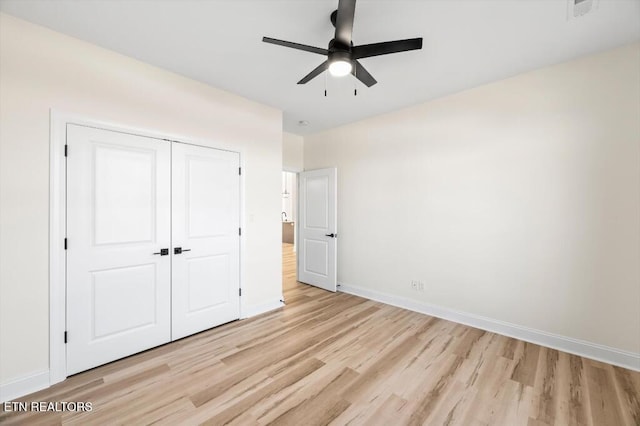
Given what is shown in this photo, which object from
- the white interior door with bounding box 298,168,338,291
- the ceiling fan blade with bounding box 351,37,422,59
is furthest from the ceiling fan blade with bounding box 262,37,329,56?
the white interior door with bounding box 298,168,338,291

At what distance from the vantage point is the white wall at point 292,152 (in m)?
4.96

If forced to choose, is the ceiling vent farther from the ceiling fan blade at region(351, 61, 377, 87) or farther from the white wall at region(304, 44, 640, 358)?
the ceiling fan blade at region(351, 61, 377, 87)

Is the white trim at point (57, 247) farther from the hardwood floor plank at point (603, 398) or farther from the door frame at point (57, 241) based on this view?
the hardwood floor plank at point (603, 398)

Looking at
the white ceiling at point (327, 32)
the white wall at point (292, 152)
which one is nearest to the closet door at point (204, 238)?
the white ceiling at point (327, 32)

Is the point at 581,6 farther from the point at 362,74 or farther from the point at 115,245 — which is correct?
the point at 115,245

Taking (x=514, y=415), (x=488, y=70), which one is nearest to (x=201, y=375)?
(x=514, y=415)

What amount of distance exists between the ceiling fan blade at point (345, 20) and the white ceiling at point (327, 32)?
0.32m

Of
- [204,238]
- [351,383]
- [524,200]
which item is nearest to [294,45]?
[204,238]

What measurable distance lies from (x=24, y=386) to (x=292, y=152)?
434cm

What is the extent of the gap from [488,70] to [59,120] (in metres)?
4.15

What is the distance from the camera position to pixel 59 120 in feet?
7.29

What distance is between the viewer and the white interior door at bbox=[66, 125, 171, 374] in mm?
2305

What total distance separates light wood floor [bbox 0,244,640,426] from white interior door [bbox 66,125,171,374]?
0.82 feet

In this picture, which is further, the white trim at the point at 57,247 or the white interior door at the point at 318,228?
the white interior door at the point at 318,228
